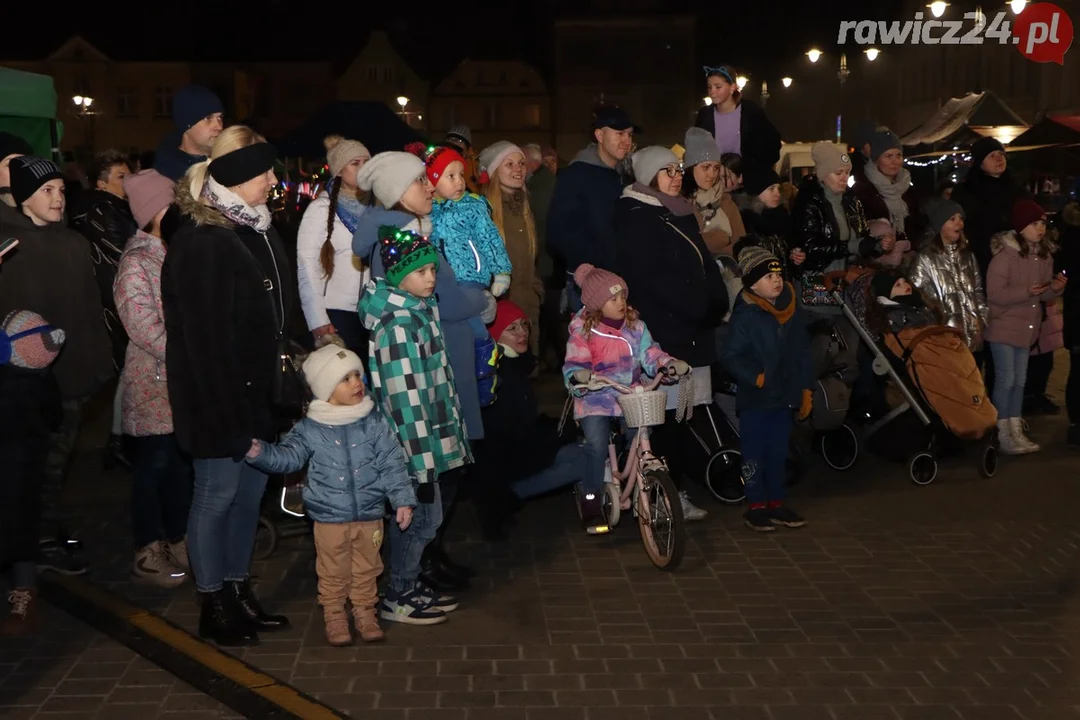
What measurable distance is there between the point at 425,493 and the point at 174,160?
240 centimetres

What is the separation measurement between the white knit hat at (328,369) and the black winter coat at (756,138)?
527 cm

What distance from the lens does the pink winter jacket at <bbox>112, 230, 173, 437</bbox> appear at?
676 cm

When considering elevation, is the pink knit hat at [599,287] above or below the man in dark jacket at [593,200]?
below

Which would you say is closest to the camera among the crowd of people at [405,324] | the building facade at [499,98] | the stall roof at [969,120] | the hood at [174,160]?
the crowd of people at [405,324]

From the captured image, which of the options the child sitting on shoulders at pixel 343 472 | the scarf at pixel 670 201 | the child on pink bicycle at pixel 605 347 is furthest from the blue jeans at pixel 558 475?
the child sitting on shoulders at pixel 343 472

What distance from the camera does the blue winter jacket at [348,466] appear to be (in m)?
6.14

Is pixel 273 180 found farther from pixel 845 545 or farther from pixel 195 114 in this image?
pixel 845 545

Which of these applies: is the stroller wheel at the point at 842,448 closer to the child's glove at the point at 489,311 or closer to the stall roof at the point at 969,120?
the child's glove at the point at 489,311

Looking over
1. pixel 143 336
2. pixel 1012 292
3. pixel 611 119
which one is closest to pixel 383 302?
pixel 143 336

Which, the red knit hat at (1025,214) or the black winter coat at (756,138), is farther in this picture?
the black winter coat at (756,138)

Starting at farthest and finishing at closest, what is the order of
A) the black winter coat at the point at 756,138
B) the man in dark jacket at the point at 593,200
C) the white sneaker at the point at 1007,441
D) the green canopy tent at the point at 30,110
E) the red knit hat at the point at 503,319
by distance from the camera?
the green canopy tent at the point at 30,110 < the black winter coat at the point at 756,138 < the white sneaker at the point at 1007,441 < the man in dark jacket at the point at 593,200 < the red knit hat at the point at 503,319

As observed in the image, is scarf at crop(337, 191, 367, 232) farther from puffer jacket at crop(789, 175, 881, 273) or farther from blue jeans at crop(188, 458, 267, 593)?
puffer jacket at crop(789, 175, 881, 273)

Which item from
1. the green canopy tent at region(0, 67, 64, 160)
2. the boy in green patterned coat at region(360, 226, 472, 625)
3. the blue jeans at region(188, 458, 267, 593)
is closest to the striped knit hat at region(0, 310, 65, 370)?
the blue jeans at region(188, 458, 267, 593)

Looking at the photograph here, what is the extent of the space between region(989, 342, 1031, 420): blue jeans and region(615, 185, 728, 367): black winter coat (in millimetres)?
3117
